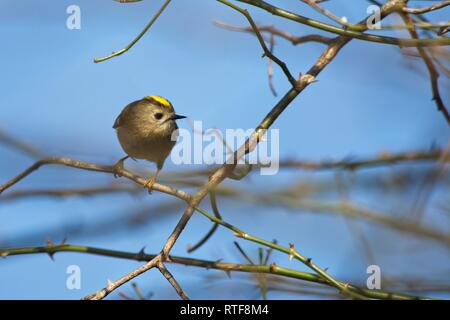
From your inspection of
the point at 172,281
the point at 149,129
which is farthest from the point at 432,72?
the point at 149,129

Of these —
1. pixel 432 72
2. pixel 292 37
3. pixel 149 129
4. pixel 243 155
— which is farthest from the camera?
pixel 149 129

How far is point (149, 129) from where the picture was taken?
4.45 meters

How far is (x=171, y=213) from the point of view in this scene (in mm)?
1949

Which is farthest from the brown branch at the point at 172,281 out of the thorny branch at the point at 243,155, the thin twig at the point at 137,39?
the thin twig at the point at 137,39

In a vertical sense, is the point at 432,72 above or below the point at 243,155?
above

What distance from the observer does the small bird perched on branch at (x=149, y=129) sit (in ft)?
14.1

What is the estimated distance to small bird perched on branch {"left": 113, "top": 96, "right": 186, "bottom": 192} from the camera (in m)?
4.30

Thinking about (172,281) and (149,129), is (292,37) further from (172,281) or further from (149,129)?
(149,129)

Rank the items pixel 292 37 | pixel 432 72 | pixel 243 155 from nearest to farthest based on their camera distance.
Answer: pixel 243 155
pixel 432 72
pixel 292 37

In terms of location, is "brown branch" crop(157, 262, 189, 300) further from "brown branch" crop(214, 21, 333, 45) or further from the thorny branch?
"brown branch" crop(214, 21, 333, 45)

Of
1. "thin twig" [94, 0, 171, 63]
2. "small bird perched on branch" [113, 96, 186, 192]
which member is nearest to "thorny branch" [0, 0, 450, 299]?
"thin twig" [94, 0, 171, 63]

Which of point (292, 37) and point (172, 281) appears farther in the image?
point (292, 37)
